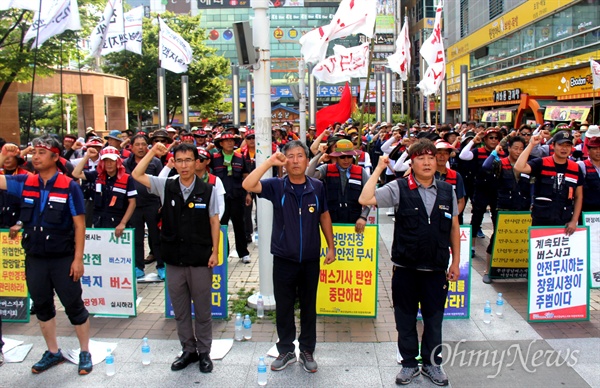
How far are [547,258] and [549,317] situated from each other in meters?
0.63

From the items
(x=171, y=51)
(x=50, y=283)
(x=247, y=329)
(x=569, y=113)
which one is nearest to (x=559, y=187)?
(x=247, y=329)

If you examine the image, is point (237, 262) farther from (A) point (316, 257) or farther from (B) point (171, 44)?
(B) point (171, 44)

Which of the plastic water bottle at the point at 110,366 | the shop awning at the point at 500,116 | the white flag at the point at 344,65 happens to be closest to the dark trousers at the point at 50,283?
the plastic water bottle at the point at 110,366

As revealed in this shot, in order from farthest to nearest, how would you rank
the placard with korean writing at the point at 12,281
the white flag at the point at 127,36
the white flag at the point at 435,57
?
the white flag at the point at 127,36 → the white flag at the point at 435,57 → the placard with korean writing at the point at 12,281

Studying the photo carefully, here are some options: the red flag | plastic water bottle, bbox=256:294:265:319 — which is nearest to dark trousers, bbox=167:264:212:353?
plastic water bottle, bbox=256:294:265:319

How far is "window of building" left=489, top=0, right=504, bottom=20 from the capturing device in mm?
38969

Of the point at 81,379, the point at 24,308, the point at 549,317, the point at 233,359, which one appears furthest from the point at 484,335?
the point at 24,308

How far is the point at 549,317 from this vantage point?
598 cm

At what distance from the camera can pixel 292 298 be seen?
5.00m

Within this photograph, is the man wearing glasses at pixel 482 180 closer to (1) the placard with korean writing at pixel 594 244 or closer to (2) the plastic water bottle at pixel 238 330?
(1) the placard with korean writing at pixel 594 244

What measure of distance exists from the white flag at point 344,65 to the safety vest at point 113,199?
7.01m

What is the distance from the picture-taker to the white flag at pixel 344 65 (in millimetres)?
13086

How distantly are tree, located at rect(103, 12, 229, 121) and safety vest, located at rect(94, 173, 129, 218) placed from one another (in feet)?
111

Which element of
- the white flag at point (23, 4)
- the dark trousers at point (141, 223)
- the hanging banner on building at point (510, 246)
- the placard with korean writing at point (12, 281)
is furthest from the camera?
the white flag at point (23, 4)
